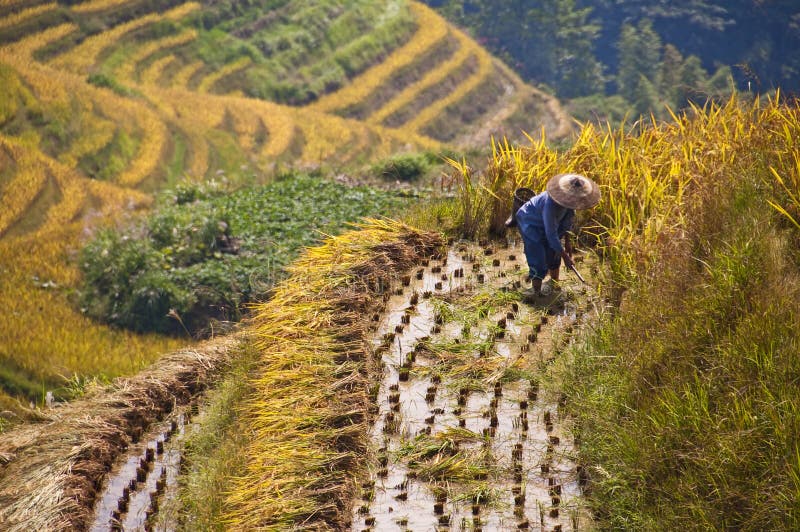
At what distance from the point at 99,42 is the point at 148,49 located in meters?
1.53

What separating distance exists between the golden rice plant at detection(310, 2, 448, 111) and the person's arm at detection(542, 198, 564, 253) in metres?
19.9

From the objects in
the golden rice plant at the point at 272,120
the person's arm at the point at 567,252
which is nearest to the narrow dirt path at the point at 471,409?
the person's arm at the point at 567,252

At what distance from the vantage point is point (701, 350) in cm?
472

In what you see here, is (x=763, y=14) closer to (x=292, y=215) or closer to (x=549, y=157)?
(x=292, y=215)

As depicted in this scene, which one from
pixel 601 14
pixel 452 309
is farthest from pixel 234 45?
pixel 452 309

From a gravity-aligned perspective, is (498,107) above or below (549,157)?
below

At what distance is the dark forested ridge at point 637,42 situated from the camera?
32.4 meters

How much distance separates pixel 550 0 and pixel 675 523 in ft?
123

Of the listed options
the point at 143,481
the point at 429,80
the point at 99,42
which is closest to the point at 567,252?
the point at 143,481

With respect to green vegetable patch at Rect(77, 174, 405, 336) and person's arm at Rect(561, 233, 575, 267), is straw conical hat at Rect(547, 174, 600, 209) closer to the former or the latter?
person's arm at Rect(561, 233, 575, 267)

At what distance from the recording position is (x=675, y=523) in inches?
158

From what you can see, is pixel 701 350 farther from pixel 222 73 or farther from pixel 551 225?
pixel 222 73

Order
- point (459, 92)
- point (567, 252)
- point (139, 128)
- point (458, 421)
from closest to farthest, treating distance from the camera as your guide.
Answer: point (458, 421), point (567, 252), point (139, 128), point (459, 92)

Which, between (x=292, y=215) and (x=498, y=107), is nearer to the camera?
(x=292, y=215)
